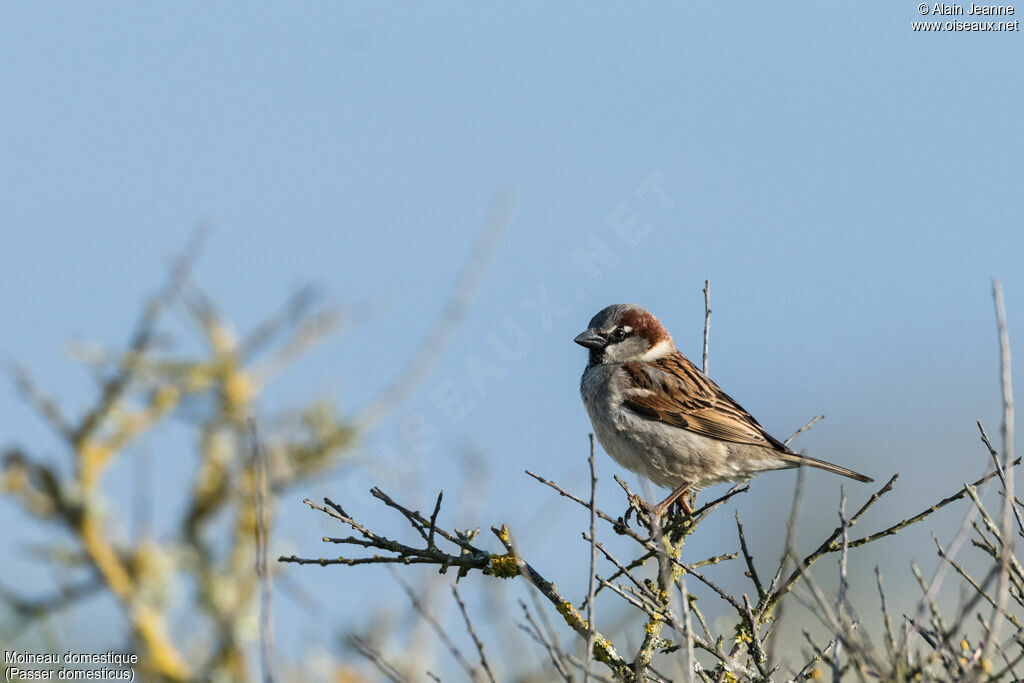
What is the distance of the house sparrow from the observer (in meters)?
5.69

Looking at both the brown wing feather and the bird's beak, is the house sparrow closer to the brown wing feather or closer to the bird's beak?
the brown wing feather

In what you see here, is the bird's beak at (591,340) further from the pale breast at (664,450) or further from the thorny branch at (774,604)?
the thorny branch at (774,604)

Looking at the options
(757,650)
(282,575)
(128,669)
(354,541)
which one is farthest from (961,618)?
(128,669)

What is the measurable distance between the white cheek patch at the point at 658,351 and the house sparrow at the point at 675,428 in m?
0.07

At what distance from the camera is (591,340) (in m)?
6.34

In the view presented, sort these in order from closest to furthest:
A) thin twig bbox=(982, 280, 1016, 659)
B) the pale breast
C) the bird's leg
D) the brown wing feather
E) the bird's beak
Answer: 1. thin twig bbox=(982, 280, 1016, 659)
2. the bird's leg
3. the pale breast
4. the brown wing feather
5. the bird's beak

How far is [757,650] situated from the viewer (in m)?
3.25

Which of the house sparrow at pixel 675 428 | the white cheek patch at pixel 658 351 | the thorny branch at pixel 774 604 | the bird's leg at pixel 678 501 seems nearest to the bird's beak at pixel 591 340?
the house sparrow at pixel 675 428

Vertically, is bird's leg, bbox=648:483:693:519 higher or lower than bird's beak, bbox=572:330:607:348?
lower

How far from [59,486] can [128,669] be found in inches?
64.0

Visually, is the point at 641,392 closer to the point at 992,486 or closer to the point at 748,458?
the point at 748,458

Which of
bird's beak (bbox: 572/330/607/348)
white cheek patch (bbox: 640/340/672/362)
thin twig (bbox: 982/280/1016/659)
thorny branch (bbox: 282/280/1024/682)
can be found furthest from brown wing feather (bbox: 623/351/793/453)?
thin twig (bbox: 982/280/1016/659)

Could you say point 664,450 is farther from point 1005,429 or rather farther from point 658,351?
point 1005,429

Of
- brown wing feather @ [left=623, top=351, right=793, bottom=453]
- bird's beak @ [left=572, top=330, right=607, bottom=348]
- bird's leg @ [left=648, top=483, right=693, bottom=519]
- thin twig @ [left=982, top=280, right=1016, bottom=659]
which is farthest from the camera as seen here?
bird's beak @ [left=572, top=330, right=607, bottom=348]
